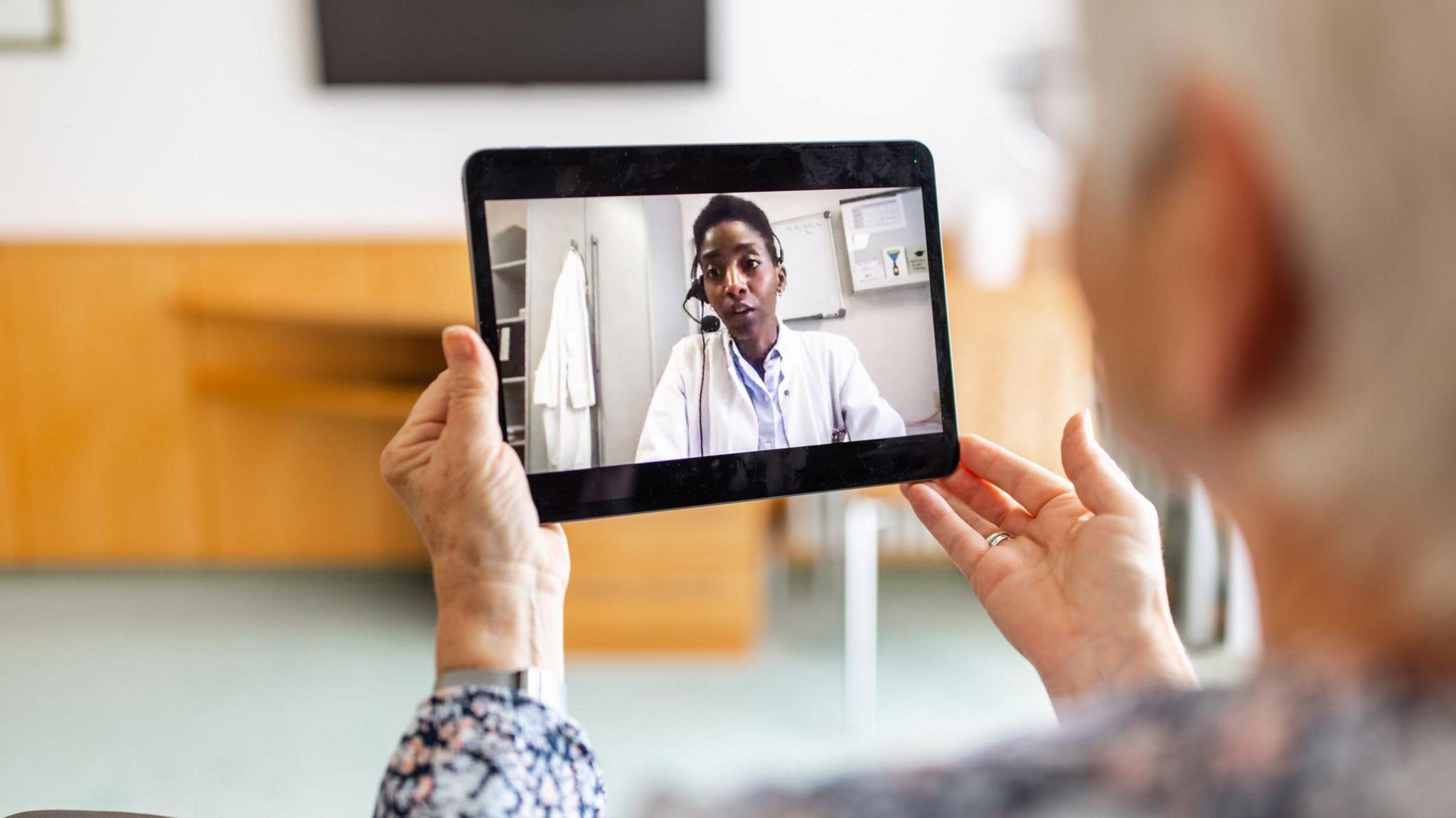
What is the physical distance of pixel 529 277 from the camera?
83 cm

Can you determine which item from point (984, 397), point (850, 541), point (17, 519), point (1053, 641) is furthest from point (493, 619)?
point (17, 519)

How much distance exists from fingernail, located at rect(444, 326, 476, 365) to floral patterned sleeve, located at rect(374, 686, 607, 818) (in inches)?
9.1

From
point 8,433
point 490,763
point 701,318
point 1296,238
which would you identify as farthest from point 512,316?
point 8,433

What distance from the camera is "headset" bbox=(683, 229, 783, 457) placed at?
90 cm

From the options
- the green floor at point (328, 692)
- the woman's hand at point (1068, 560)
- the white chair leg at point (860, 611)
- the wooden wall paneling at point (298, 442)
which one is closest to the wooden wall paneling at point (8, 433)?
the green floor at point (328, 692)

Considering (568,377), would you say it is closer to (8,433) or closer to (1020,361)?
(1020,361)

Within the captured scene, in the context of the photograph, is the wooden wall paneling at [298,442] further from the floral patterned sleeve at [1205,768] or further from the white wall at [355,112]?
the floral patterned sleeve at [1205,768]

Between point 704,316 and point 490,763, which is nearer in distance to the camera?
point 490,763

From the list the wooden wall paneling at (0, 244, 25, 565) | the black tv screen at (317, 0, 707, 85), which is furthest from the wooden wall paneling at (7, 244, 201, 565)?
the black tv screen at (317, 0, 707, 85)

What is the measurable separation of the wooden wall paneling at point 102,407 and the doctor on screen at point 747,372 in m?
2.45

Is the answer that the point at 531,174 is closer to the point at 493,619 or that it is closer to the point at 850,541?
the point at 493,619

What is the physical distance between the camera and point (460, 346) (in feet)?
2.58

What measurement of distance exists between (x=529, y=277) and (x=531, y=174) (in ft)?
0.25

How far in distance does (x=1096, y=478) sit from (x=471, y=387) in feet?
1.51
